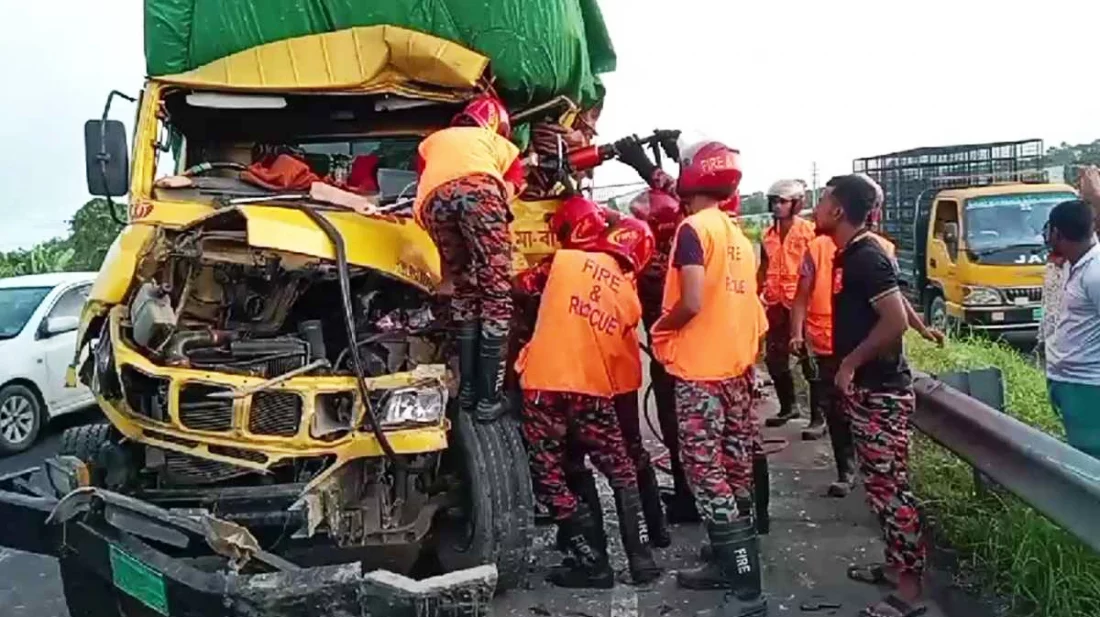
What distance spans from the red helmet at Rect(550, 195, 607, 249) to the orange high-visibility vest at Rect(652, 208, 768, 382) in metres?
0.49

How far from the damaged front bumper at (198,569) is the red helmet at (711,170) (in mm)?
1986

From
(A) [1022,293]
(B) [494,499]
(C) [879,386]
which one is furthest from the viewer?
(A) [1022,293]

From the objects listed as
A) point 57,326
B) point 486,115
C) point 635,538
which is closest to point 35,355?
point 57,326

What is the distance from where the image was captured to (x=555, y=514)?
5.00 meters

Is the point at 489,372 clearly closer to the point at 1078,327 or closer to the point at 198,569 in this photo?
the point at 198,569

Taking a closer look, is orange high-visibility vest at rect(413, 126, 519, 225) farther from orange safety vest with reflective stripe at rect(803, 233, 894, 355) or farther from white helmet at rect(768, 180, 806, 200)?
white helmet at rect(768, 180, 806, 200)

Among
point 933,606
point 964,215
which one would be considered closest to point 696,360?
point 933,606

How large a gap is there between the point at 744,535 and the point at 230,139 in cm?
327

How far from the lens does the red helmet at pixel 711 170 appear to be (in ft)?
15.4

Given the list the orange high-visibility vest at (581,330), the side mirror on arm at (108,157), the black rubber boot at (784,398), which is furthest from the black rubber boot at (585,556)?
the black rubber boot at (784,398)

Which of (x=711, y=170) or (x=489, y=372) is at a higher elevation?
(x=711, y=170)

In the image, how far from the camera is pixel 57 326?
385 inches

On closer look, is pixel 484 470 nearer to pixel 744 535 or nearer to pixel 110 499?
pixel 744 535

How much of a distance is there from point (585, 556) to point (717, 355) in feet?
3.76
